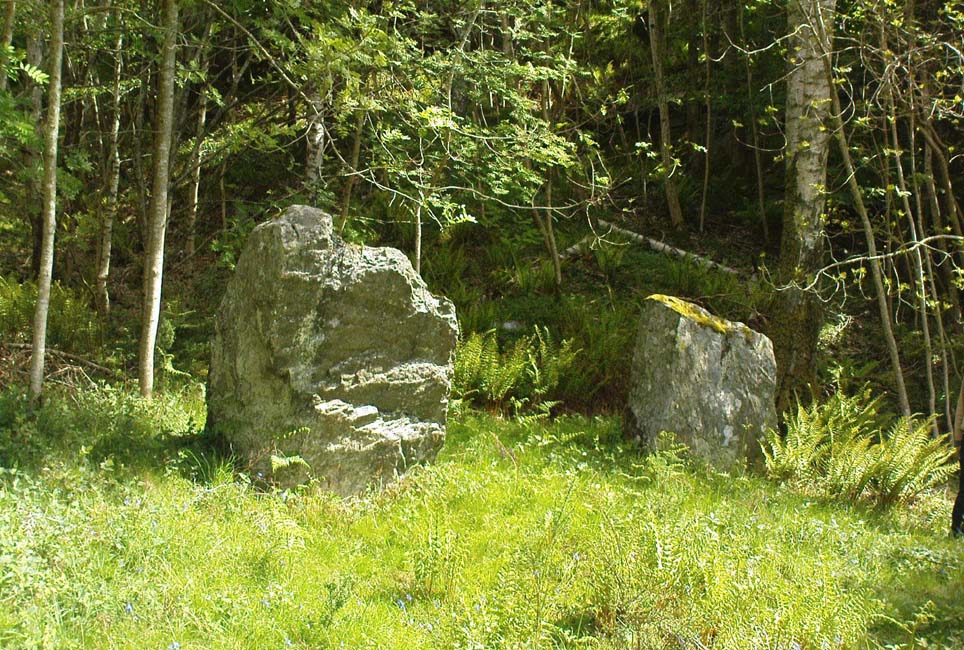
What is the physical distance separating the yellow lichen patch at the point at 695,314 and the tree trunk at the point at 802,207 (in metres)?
1.01

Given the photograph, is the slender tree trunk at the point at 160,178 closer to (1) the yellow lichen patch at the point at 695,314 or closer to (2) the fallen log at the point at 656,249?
(1) the yellow lichen patch at the point at 695,314

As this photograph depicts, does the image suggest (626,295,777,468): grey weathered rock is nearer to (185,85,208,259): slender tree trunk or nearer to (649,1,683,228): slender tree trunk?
(649,1,683,228): slender tree trunk

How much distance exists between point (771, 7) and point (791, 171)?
735 cm

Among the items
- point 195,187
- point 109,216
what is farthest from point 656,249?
point 109,216

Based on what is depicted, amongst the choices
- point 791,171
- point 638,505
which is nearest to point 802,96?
point 791,171

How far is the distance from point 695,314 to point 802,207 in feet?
6.41

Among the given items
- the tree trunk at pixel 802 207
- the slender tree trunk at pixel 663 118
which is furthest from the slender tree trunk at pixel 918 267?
the slender tree trunk at pixel 663 118

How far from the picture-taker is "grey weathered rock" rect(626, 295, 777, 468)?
23.6ft

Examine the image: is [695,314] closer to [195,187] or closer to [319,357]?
[319,357]

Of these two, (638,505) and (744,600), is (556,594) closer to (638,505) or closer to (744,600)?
(744,600)

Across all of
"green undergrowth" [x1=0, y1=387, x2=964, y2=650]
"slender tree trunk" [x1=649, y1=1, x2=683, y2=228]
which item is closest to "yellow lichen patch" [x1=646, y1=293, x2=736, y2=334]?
"green undergrowth" [x1=0, y1=387, x2=964, y2=650]

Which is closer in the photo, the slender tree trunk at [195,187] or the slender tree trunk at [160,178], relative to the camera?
the slender tree trunk at [160,178]

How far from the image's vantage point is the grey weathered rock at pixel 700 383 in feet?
23.6

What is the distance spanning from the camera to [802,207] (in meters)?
8.30
